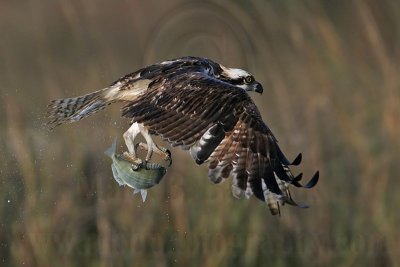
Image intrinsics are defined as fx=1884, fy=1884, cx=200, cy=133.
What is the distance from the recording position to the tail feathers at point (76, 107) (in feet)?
33.2

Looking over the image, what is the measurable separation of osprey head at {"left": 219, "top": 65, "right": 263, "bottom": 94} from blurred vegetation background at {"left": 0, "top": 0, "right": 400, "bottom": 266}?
3.31ft

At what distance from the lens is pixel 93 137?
1136 centimetres

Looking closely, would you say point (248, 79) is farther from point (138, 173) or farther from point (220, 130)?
point (138, 173)

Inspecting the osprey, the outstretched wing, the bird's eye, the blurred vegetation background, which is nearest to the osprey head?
the bird's eye

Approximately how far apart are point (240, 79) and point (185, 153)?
1100mm

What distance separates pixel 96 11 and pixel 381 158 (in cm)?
232

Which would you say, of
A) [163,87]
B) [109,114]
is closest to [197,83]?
[163,87]

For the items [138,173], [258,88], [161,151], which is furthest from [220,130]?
[258,88]

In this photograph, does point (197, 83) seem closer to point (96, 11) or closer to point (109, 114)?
point (109, 114)

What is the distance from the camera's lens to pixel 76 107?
10219 millimetres

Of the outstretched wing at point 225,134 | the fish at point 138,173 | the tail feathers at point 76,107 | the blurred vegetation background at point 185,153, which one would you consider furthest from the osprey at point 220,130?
the blurred vegetation background at point 185,153

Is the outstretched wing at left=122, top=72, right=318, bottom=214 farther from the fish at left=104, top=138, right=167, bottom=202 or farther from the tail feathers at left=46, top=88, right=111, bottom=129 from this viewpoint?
the tail feathers at left=46, top=88, right=111, bottom=129

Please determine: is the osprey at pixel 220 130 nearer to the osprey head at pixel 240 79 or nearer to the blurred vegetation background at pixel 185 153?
the osprey head at pixel 240 79

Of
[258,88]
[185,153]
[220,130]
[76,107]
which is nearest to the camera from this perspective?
[220,130]
